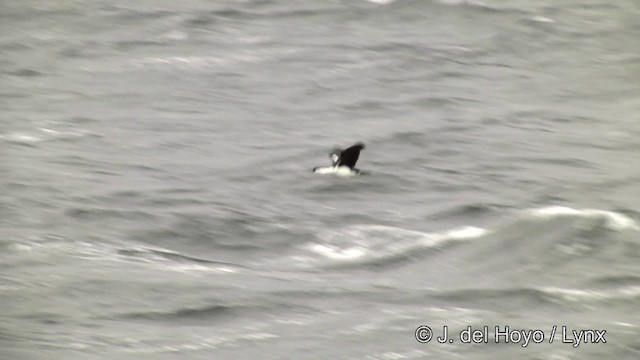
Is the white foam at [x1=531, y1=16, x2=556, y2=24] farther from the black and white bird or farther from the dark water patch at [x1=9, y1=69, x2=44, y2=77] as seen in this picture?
the black and white bird

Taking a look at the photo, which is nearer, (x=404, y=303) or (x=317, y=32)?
(x=404, y=303)

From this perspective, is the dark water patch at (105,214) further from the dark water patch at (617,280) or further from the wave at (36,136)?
the dark water patch at (617,280)

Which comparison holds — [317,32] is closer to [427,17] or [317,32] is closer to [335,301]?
[427,17]

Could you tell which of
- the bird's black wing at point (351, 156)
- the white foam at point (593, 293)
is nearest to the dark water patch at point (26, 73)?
the bird's black wing at point (351, 156)

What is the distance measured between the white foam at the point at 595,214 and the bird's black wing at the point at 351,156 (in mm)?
1501

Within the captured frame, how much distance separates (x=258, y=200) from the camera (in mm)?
9273

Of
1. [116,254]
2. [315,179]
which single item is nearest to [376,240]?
[315,179]

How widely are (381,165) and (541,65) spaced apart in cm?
375

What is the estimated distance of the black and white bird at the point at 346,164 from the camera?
9.85m

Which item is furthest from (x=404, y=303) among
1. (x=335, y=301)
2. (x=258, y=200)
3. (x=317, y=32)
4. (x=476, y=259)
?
(x=317, y=32)

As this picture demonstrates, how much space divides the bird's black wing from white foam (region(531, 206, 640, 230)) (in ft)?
4.92

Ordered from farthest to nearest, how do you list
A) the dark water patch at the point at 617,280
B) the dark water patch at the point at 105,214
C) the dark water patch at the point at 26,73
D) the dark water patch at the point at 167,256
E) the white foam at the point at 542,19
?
the white foam at the point at 542,19
the dark water patch at the point at 26,73
the dark water patch at the point at 105,214
the dark water patch at the point at 167,256
the dark water patch at the point at 617,280

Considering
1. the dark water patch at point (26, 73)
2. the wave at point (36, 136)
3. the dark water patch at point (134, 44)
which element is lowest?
the dark water patch at point (26, 73)

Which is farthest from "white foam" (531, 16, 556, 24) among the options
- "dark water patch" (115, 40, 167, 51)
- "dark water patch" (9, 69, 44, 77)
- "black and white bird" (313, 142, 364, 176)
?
"black and white bird" (313, 142, 364, 176)
